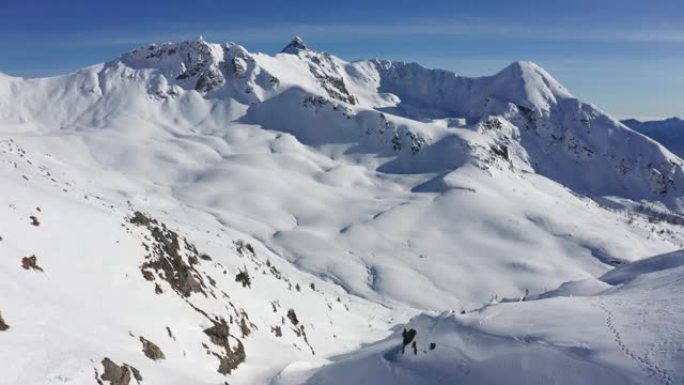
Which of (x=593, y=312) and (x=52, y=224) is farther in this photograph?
(x=52, y=224)

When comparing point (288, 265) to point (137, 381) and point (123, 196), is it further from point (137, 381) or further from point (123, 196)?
point (137, 381)

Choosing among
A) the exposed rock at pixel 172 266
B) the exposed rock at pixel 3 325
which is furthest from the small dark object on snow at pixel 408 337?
the exposed rock at pixel 3 325

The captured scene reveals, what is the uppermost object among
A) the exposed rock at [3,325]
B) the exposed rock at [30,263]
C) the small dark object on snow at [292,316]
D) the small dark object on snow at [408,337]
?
the exposed rock at [30,263]

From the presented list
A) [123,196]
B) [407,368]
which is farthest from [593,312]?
[123,196]

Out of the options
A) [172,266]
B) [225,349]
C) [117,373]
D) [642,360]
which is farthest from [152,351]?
[642,360]

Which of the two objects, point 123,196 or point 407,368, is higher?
point 123,196

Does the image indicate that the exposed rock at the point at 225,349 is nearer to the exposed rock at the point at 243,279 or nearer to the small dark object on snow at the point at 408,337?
the small dark object on snow at the point at 408,337

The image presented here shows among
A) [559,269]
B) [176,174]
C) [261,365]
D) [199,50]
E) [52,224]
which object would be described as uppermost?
[199,50]
